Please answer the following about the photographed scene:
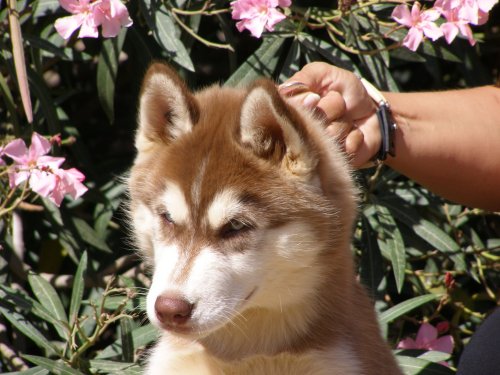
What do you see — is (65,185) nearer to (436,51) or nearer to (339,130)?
(339,130)

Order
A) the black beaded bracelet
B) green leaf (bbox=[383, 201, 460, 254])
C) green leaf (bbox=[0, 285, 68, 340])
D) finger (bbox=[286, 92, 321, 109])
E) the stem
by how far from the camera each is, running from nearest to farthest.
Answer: finger (bbox=[286, 92, 321, 109]) < the black beaded bracelet < green leaf (bbox=[0, 285, 68, 340]) < the stem < green leaf (bbox=[383, 201, 460, 254])

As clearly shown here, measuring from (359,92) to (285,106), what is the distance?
2.03 feet

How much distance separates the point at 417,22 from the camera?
335 centimetres

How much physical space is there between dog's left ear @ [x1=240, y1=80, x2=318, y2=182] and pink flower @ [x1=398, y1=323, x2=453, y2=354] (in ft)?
4.92

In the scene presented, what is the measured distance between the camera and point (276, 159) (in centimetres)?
260

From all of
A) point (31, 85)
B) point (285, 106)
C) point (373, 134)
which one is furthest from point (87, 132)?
point (285, 106)

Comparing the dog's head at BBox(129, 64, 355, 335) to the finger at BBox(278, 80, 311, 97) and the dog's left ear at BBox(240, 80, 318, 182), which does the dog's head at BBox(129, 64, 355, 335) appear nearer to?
the dog's left ear at BBox(240, 80, 318, 182)

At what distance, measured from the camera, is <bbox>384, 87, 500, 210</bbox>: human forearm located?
3.23 m

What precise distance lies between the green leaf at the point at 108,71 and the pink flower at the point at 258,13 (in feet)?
2.51

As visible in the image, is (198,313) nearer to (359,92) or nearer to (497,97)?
(359,92)

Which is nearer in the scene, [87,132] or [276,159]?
[276,159]

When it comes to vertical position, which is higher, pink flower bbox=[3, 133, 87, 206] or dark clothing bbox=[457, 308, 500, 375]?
pink flower bbox=[3, 133, 87, 206]

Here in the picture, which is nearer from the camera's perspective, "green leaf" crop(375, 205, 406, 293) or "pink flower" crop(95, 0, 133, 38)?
"pink flower" crop(95, 0, 133, 38)

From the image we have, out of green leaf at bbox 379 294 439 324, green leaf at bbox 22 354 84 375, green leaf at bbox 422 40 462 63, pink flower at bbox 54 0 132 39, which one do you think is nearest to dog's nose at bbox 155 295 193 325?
green leaf at bbox 22 354 84 375
